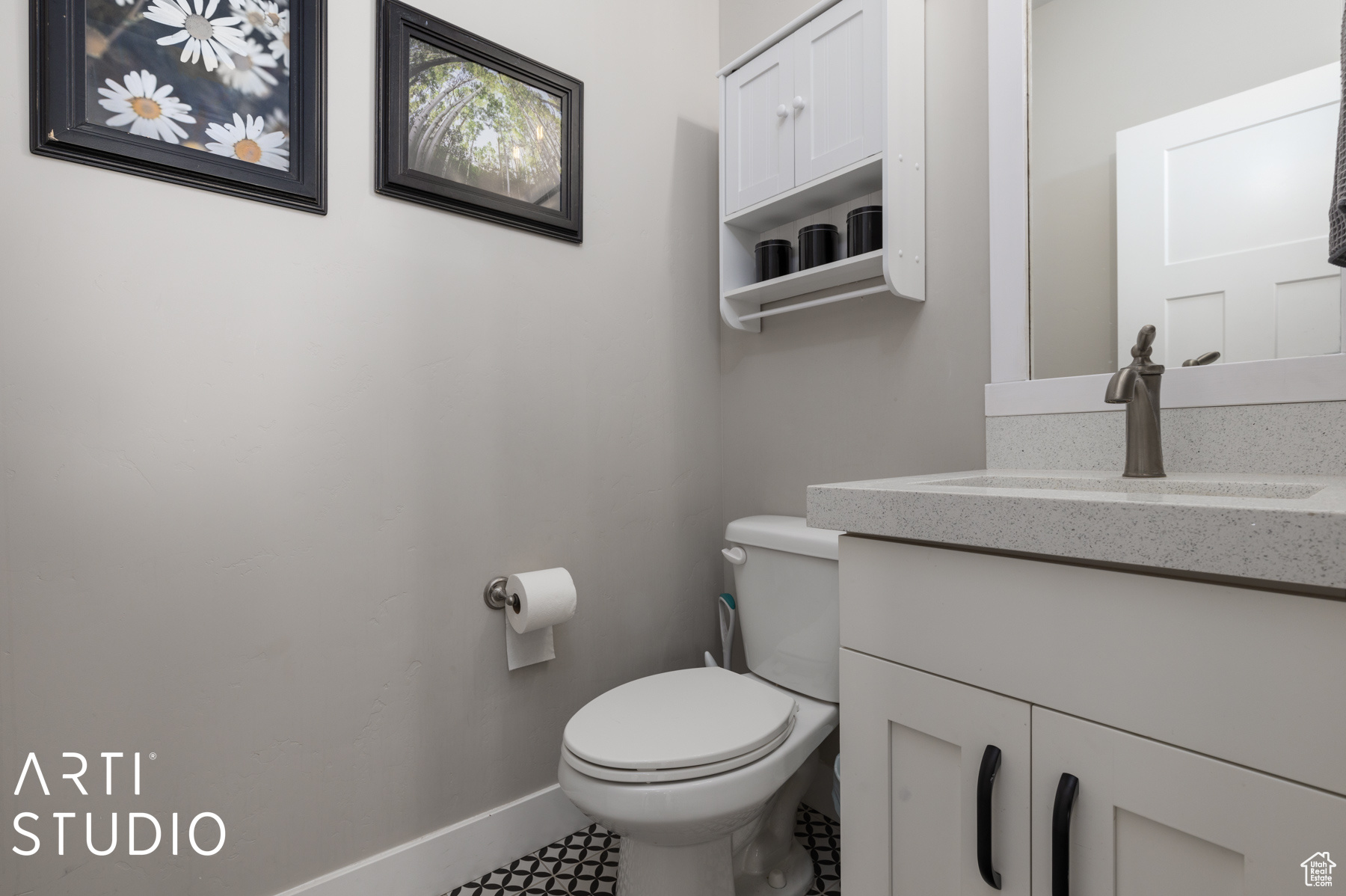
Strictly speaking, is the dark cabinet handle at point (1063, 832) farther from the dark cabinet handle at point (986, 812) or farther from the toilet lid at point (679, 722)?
the toilet lid at point (679, 722)

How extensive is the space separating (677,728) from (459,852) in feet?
2.09

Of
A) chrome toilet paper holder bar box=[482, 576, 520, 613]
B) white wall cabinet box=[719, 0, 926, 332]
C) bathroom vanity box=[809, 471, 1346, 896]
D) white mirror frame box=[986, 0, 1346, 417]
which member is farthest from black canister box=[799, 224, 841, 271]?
chrome toilet paper holder bar box=[482, 576, 520, 613]

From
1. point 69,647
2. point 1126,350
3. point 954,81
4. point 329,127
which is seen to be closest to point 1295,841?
point 1126,350

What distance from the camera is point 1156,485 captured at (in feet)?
2.78

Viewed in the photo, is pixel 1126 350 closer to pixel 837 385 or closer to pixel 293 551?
pixel 837 385

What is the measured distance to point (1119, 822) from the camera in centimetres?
61

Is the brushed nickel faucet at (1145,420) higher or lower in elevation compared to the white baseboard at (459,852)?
higher

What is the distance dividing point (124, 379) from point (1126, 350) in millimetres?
1645

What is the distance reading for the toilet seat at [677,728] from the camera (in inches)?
39.8

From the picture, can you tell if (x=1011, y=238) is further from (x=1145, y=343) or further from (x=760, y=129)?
(x=760, y=129)

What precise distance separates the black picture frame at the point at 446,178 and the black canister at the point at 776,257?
46 centimetres

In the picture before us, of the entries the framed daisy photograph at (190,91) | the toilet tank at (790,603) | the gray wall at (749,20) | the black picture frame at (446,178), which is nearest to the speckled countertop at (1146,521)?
the toilet tank at (790,603)

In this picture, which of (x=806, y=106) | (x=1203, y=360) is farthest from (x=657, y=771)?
(x=806, y=106)

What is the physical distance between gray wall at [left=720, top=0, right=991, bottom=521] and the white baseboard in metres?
0.89
